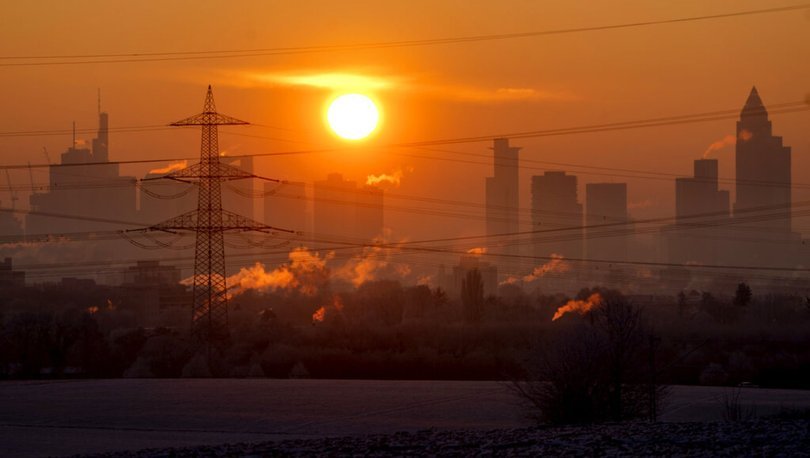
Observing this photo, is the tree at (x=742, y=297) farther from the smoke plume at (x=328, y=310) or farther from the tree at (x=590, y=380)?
the tree at (x=590, y=380)

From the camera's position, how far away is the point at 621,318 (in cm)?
4062

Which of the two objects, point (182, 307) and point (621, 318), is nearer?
point (621, 318)

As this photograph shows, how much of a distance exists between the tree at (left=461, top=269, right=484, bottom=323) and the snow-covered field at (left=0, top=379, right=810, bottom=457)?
46975 millimetres

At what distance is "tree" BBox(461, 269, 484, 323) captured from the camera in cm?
10994

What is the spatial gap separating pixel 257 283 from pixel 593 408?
12341cm

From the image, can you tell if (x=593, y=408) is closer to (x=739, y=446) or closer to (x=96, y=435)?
(x=739, y=446)

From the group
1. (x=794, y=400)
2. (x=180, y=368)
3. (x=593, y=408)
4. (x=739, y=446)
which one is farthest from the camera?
(x=180, y=368)

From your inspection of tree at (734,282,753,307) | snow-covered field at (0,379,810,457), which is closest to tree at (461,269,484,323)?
tree at (734,282,753,307)

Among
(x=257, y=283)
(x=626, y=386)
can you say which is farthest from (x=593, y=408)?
(x=257, y=283)

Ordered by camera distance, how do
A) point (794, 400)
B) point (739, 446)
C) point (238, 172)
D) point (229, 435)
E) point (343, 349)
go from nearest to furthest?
point (739, 446) → point (229, 435) → point (794, 400) → point (238, 172) → point (343, 349)

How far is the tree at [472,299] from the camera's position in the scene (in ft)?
361

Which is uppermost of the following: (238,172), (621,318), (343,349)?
(238,172)

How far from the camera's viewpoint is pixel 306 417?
46.0 metres

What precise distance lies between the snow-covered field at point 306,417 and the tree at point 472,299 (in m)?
47.0
